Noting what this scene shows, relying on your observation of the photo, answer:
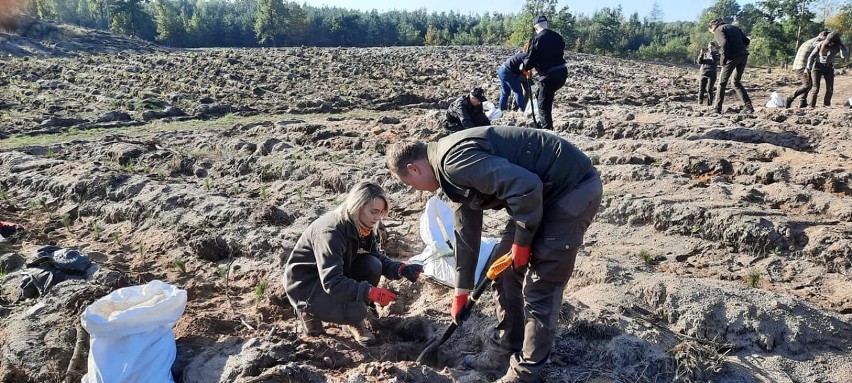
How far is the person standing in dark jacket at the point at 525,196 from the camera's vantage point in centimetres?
250

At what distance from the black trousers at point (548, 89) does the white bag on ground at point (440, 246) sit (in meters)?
3.84

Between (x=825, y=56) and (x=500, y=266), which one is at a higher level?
(x=825, y=56)

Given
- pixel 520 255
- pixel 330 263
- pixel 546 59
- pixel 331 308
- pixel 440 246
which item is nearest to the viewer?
pixel 520 255

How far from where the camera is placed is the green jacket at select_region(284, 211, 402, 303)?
3311mm

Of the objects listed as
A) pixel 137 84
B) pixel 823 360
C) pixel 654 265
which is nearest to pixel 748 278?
pixel 654 265

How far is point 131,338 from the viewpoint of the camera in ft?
10.0

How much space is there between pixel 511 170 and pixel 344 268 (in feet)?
→ 5.12

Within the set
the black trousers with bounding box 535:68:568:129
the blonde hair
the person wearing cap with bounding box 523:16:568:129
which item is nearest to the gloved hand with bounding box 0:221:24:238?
the blonde hair

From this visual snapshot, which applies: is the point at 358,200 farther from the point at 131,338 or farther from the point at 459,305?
the point at 131,338

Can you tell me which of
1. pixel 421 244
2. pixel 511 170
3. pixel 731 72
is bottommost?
pixel 421 244

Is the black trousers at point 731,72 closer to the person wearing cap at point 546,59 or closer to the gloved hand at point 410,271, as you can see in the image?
the person wearing cap at point 546,59

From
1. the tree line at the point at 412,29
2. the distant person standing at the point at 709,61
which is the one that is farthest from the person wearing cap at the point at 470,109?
the tree line at the point at 412,29

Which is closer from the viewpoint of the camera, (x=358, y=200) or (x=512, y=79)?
Result: (x=358, y=200)

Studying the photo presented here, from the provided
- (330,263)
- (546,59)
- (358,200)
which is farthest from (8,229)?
(546,59)
